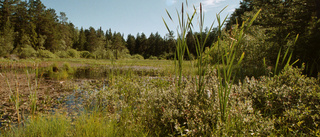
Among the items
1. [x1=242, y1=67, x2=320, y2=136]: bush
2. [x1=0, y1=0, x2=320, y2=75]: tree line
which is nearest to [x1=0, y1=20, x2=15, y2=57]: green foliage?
[x1=0, y1=0, x2=320, y2=75]: tree line

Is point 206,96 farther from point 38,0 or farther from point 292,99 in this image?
point 38,0

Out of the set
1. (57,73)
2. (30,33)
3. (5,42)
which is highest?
(30,33)

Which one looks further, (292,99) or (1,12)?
(1,12)

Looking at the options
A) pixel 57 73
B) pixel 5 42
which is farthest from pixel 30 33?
pixel 57 73

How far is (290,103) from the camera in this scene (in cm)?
186

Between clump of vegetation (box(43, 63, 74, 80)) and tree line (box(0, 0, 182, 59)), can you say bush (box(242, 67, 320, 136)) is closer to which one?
clump of vegetation (box(43, 63, 74, 80))

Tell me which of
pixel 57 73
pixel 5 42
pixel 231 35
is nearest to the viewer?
pixel 231 35

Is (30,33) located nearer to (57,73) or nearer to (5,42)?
(5,42)

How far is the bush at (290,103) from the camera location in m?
1.60

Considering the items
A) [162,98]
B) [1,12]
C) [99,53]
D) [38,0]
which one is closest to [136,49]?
[99,53]

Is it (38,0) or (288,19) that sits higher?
(38,0)

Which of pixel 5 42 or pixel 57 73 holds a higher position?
pixel 5 42

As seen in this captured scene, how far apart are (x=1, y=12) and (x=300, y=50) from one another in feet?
136

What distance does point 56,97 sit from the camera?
429 centimetres
